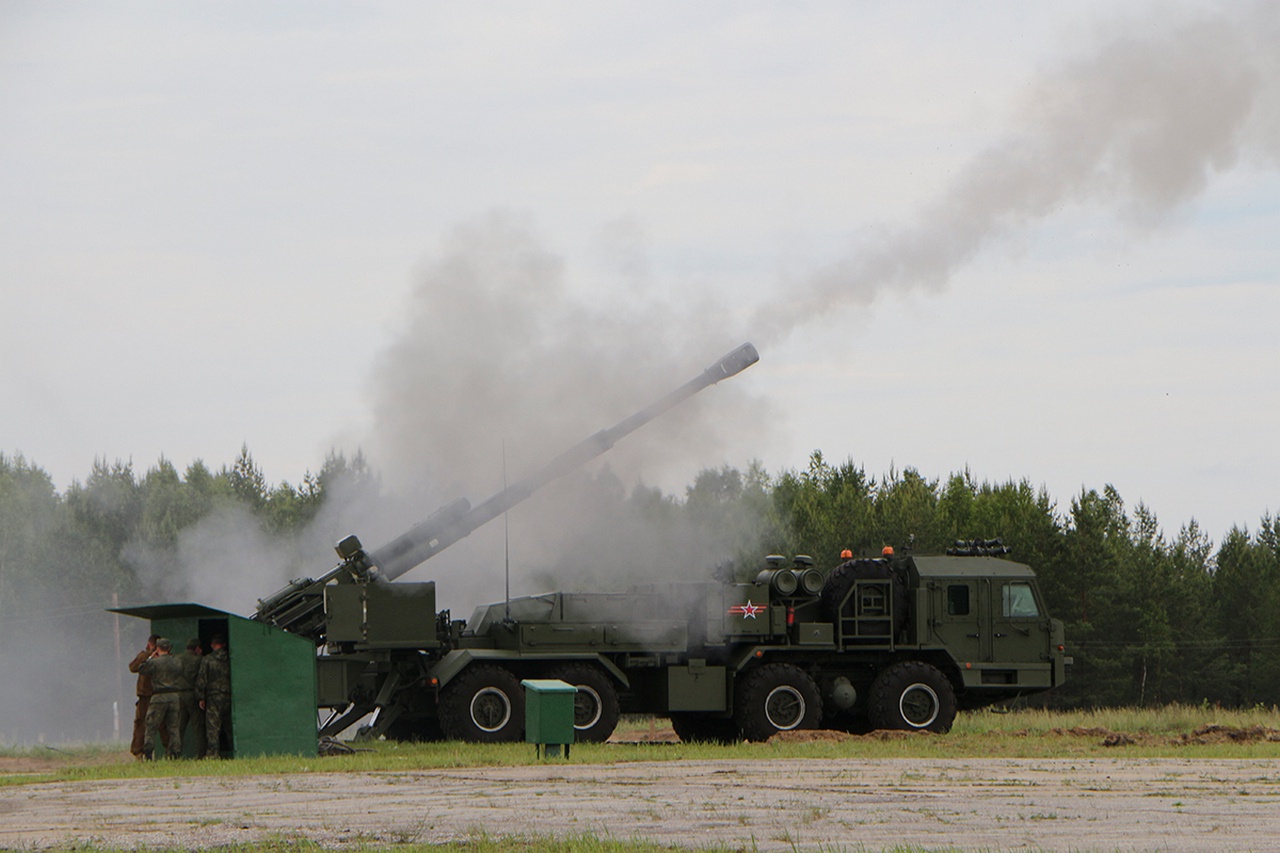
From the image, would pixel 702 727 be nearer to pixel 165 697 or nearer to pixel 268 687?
pixel 268 687

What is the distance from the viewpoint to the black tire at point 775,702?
80.1 feet

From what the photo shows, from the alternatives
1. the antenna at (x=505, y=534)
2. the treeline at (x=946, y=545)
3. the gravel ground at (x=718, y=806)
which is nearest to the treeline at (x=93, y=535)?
the treeline at (x=946, y=545)

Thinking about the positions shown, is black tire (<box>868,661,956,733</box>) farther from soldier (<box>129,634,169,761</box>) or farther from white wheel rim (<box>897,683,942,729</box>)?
soldier (<box>129,634,169,761</box>)

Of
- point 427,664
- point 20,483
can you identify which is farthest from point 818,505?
point 427,664

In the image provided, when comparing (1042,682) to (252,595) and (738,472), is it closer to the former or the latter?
(738,472)

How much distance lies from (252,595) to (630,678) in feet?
28.1

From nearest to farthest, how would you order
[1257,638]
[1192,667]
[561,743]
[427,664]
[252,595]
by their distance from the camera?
[561,743] < [427,664] < [252,595] < [1192,667] < [1257,638]

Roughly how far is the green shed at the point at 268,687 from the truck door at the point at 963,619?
9.62 m

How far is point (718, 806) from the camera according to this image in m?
13.9

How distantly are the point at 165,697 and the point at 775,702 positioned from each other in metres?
8.79

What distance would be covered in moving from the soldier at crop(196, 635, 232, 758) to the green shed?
19 cm

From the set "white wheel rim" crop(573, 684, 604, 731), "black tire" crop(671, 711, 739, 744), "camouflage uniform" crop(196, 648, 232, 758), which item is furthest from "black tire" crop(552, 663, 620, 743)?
"camouflage uniform" crop(196, 648, 232, 758)

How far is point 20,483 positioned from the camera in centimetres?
7800

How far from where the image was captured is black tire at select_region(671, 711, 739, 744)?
25641 mm
